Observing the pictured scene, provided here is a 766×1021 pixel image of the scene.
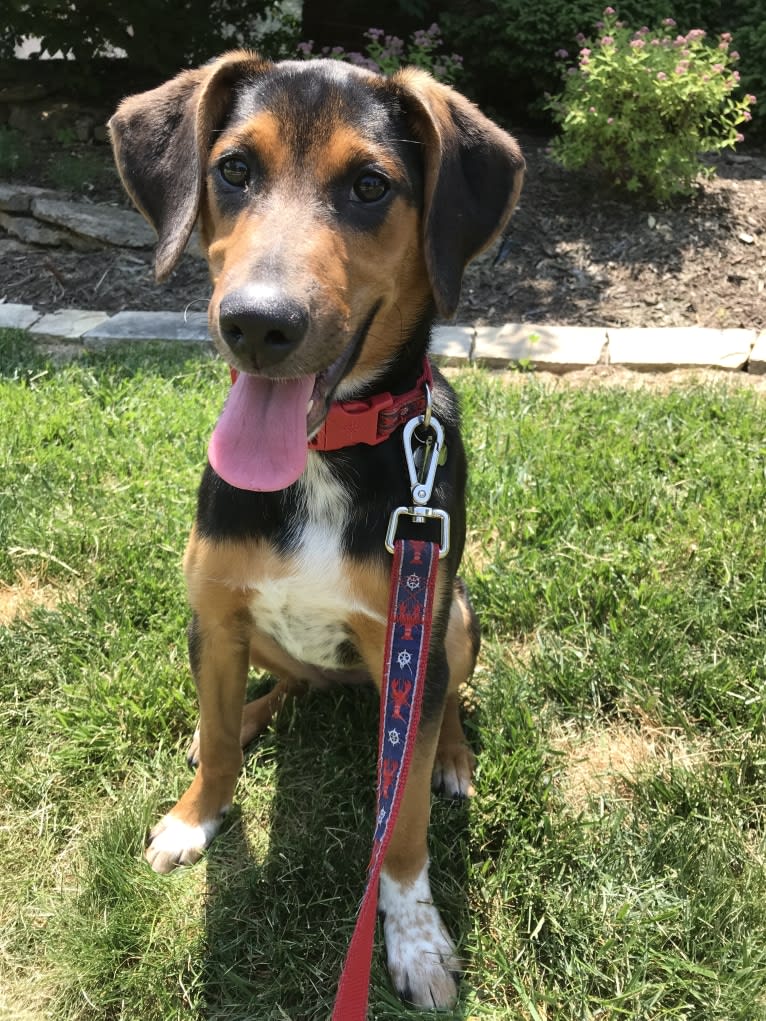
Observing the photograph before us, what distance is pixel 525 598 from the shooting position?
11.1ft

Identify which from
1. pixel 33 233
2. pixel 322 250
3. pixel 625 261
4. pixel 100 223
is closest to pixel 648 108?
pixel 625 261

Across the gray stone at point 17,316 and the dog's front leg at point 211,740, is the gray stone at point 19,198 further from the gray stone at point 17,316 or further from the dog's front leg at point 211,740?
the dog's front leg at point 211,740

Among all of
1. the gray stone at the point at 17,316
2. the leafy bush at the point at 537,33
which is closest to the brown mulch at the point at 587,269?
A: the gray stone at the point at 17,316

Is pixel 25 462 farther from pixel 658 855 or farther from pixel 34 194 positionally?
pixel 34 194

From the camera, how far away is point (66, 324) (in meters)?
5.89

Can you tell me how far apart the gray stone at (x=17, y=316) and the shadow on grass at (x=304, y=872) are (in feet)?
13.5

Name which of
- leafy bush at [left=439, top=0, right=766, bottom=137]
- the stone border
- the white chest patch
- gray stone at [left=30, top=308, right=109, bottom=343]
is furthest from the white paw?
leafy bush at [left=439, top=0, right=766, bottom=137]

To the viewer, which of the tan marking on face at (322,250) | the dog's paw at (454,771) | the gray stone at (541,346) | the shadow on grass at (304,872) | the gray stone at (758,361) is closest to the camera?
the tan marking on face at (322,250)

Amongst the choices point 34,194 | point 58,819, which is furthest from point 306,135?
point 34,194

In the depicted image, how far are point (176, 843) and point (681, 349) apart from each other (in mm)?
4249

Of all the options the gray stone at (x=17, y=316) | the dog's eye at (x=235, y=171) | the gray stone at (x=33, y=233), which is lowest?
the gray stone at (x=17, y=316)

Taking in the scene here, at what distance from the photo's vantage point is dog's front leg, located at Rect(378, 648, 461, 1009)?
2.28m

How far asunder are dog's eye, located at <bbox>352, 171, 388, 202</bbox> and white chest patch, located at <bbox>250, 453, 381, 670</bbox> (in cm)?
70

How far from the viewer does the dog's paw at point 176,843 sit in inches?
101
